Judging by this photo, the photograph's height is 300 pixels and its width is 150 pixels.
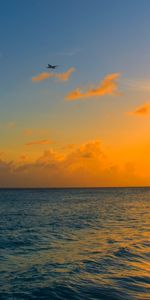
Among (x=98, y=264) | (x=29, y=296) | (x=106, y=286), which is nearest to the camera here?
(x=29, y=296)

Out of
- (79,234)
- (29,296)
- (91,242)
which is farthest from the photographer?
(79,234)

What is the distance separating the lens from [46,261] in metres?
23.3

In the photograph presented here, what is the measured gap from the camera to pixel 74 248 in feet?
91.3

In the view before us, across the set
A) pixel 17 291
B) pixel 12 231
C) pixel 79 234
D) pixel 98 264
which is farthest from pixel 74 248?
pixel 12 231

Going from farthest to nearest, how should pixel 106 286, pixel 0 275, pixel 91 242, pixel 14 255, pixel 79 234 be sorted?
pixel 79 234, pixel 91 242, pixel 14 255, pixel 0 275, pixel 106 286

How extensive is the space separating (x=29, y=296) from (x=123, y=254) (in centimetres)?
1141

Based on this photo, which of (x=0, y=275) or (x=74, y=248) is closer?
(x=0, y=275)

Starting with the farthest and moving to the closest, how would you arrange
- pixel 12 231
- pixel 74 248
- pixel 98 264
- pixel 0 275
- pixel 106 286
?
pixel 12 231 < pixel 74 248 < pixel 98 264 < pixel 0 275 < pixel 106 286

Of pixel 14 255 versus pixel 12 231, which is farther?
pixel 12 231

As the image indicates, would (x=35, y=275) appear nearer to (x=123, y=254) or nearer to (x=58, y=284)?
(x=58, y=284)

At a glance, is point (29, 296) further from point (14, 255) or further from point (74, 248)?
point (74, 248)

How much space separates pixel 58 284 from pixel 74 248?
388 inches

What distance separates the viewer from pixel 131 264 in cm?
2264

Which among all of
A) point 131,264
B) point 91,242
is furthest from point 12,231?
point 131,264
